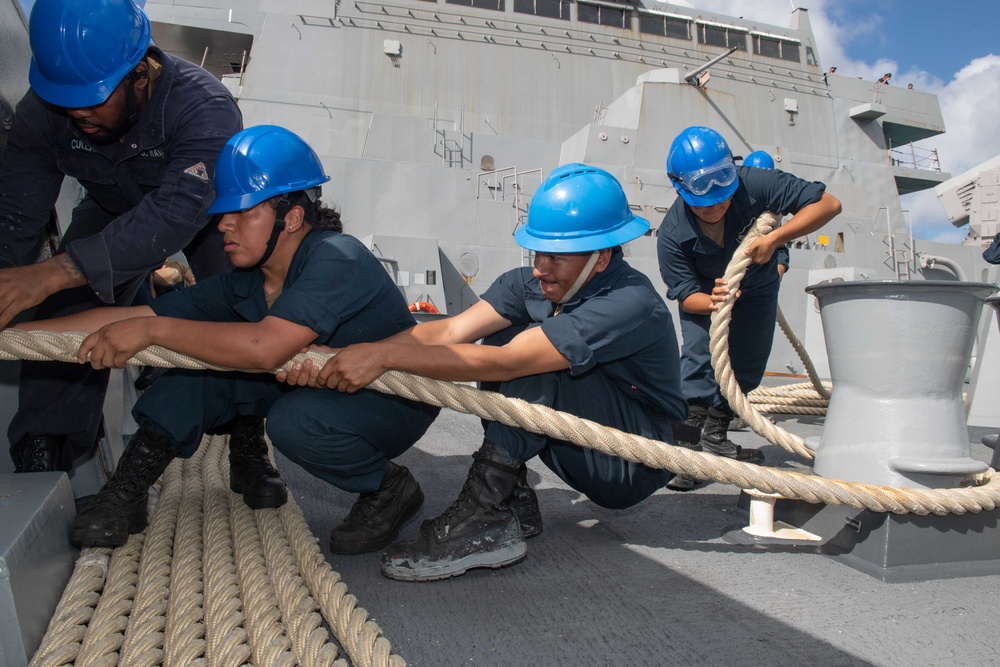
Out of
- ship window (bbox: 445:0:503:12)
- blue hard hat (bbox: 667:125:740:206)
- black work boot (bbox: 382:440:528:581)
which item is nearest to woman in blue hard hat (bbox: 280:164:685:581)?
black work boot (bbox: 382:440:528:581)

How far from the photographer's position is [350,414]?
64.0 inches

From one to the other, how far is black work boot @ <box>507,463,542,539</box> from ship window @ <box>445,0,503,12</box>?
1130 centimetres

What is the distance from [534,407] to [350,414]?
1.50ft

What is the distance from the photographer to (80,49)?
5.04ft

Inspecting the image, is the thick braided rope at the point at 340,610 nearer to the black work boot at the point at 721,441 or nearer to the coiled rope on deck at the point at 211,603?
the coiled rope on deck at the point at 211,603

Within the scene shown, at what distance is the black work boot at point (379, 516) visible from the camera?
166 cm

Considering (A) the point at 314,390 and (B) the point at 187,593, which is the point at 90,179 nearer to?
(A) the point at 314,390

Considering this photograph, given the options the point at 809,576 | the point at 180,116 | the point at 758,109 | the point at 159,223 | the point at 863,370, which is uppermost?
the point at 758,109

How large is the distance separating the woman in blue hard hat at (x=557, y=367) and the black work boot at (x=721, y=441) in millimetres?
1020

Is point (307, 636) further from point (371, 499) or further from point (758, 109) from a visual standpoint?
point (758, 109)

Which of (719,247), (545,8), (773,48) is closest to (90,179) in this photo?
(719,247)

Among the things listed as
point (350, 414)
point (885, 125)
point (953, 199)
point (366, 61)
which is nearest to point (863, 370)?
point (350, 414)

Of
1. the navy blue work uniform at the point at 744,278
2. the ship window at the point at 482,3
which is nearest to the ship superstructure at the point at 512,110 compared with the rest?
the ship window at the point at 482,3

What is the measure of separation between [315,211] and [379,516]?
811 millimetres
